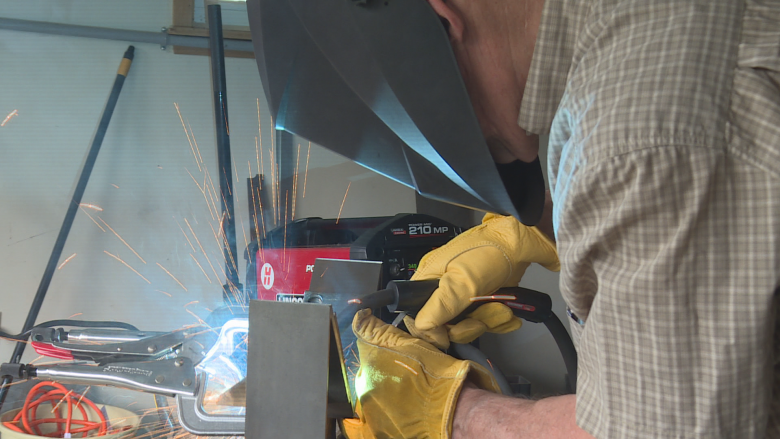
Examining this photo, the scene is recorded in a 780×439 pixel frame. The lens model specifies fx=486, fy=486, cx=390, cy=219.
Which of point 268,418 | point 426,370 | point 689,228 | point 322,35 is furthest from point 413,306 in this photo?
point 689,228

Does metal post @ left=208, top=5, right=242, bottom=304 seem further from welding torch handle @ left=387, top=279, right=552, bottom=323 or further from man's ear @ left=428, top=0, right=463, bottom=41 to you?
man's ear @ left=428, top=0, right=463, bottom=41

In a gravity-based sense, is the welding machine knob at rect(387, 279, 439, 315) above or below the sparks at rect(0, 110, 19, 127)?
below

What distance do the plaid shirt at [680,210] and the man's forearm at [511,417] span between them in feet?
0.64

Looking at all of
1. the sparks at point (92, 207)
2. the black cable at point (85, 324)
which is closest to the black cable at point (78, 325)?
the black cable at point (85, 324)

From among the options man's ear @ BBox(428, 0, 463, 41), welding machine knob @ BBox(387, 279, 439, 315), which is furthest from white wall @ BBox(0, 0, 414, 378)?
man's ear @ BBox(428, 0, 463, 41)

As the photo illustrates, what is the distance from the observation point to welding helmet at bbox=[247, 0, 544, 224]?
0.68 m

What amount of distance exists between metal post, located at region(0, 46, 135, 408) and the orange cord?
0.34 metres

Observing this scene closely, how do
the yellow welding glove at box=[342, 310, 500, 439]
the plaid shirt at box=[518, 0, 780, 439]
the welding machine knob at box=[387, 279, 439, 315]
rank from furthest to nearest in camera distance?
the welding machine knob at box=[387, 279, 439, 315] → the yellow welding glove at box=[342, 310, 500, 439] → the plaid shirt at box=[518, 0, 780, 439]

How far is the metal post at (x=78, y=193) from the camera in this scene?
8.93 ft

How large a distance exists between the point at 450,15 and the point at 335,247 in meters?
1.71

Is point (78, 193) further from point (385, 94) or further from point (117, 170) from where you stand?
point (385, 94)

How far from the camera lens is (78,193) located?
2.88 meters

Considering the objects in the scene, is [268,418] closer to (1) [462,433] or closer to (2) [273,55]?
(1) [462,433]

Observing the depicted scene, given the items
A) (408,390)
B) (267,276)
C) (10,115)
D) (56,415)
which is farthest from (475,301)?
(10,115)
